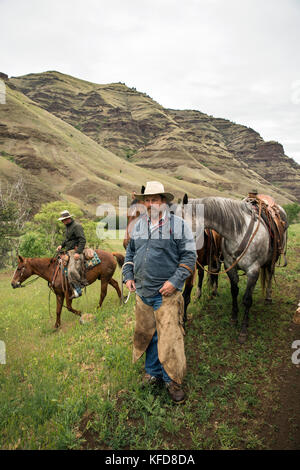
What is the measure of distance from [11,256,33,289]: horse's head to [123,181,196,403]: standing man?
4556 millimetres

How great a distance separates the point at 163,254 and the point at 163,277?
31 centimetres

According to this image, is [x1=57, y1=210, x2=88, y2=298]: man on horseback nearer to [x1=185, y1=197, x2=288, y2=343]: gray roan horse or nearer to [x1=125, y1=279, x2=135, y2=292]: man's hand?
[x1=185, y1=197, x2=288, y2=343]: gray roan horse

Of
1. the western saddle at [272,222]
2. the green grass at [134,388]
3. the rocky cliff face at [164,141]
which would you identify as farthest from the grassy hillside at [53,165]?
the western saddle at [272,222]

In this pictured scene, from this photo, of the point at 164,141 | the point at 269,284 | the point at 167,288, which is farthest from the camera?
the point at 164,141

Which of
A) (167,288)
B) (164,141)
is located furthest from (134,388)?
(164,141)

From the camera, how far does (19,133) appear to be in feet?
210

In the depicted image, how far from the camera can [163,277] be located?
124 inches

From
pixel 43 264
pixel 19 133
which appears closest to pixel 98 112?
pixel 19 133

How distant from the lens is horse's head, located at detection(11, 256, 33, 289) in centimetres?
650

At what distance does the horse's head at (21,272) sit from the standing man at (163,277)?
4.56m

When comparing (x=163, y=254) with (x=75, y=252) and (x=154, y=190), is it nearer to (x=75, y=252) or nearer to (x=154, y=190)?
(x=154, y=190)

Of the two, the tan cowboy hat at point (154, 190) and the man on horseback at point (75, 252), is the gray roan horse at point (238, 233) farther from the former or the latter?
the man on horseback at point (75, 252)
